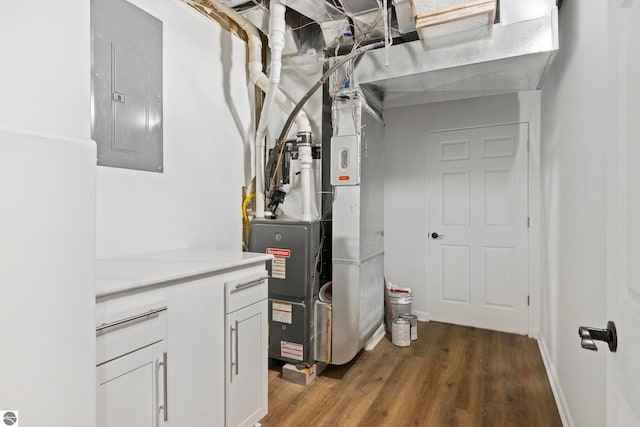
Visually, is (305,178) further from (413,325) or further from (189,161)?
(413,325)

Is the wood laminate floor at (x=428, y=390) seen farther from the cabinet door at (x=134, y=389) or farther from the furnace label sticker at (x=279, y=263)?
the cabinet door at (x=134, y=389)

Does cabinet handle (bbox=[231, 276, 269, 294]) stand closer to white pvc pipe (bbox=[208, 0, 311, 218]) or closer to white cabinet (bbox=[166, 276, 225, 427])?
white cabinet (bbox=[166, 276, 225, 427])

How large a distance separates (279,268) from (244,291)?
825mm

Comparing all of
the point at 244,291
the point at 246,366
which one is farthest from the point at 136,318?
the point at 246,366

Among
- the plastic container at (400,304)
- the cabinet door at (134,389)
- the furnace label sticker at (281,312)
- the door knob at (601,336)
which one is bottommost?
the plastic container at (400,304)

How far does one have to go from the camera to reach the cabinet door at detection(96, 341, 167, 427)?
43.9 inches

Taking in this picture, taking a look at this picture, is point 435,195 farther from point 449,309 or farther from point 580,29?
point 580,29

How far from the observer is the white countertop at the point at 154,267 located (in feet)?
3.85

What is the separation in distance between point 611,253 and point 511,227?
2770mm

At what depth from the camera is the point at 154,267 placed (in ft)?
4.74

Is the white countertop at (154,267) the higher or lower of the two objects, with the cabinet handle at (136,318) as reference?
higher

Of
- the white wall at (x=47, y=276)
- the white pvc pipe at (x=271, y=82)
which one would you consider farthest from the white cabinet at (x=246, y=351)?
the white pvc pipe at (x=271, y=82)

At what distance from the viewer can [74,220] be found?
897mm

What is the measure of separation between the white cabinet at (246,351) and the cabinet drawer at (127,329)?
0.38 metres
